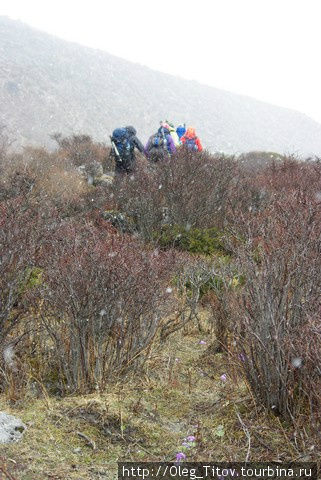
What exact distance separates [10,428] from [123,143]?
28.1ft

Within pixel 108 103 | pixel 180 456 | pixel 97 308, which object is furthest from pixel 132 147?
pixel 108 103

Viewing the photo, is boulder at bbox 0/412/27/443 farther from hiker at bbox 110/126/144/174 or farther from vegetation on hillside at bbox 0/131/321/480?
hiker at bbox 110/126/144/174

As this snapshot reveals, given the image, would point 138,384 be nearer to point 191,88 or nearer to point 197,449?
point 197,449

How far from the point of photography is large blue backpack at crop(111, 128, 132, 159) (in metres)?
10.8

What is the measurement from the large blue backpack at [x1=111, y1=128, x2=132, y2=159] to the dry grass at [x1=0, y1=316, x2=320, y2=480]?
755 centimetres

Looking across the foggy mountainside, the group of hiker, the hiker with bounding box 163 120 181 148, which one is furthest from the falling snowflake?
the foggy mountainside

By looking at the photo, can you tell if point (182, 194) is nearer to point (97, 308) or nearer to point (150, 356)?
point (150, 356)

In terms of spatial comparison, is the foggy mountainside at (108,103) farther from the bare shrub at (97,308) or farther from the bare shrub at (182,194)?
the bare shrub at (97,308)

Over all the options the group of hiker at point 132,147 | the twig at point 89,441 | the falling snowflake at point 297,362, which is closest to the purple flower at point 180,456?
the twig at point 89,441

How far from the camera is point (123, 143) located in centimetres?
1082

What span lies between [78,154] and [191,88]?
207 ft

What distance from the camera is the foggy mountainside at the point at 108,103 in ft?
155

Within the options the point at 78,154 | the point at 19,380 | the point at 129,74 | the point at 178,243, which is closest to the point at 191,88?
the point at 129,74

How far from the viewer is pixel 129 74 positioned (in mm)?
69312
